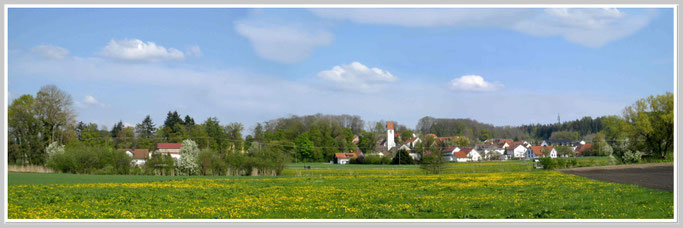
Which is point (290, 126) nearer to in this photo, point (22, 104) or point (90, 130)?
point (90, 130)

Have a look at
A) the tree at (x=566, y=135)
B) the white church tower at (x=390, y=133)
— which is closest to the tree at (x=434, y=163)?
the white church tower at (x=390, y=133)

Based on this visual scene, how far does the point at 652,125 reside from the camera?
59.9 meters

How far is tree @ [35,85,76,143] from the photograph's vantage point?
191 ft

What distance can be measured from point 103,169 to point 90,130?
3906 centimetres

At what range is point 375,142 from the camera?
121562 millimetres

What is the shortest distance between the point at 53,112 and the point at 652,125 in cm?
7523

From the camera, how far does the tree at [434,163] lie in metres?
51.9

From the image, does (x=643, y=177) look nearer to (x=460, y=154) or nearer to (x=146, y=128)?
(x=460, y=154)

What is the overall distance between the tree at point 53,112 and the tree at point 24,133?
811mm

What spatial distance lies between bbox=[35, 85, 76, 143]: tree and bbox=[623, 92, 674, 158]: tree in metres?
71.1

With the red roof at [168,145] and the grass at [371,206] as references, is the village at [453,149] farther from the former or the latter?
the grass at [371,206]

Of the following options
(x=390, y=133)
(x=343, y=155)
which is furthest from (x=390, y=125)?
(x=343, y=155)

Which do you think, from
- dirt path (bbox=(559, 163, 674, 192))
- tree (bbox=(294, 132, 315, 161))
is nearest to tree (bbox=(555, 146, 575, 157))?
tree (bbox=(294, 132, 315, 161))

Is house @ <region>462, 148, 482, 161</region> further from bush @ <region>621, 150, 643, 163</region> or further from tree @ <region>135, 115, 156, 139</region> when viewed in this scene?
tree @ <region>135, 115, 156, 139</region>
